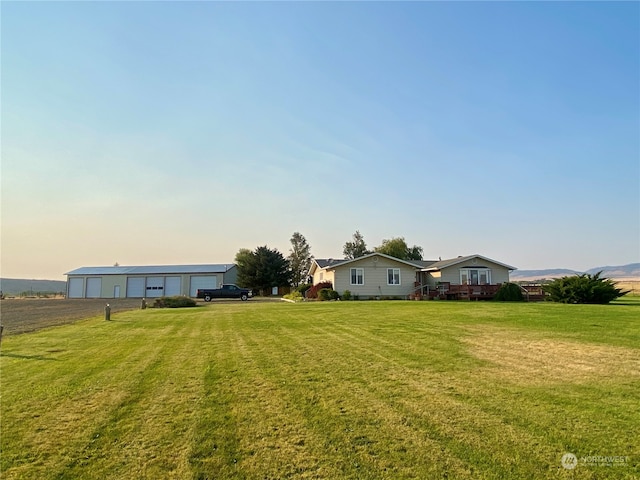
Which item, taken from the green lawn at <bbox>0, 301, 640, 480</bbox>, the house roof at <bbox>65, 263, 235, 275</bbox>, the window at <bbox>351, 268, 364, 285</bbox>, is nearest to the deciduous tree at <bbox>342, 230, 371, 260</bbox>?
the house roof at <bbox>65, 263, 235, 275</bbox>

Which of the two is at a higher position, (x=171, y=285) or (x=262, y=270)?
(x=262, y=270)

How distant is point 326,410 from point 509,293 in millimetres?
28803

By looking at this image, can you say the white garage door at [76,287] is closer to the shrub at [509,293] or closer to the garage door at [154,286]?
the garage door at [154,286]

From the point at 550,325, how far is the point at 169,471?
40.1 ft

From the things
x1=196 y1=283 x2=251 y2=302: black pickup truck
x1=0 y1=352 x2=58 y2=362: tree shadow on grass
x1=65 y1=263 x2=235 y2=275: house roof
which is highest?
x1=65 y1=263 x2=235 y2=275: house roof

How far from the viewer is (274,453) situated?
404 cm

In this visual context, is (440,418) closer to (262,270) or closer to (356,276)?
(356,276)

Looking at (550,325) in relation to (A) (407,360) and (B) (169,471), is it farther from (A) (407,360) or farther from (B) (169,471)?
(B) (169,471)

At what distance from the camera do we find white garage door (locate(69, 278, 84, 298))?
185ft

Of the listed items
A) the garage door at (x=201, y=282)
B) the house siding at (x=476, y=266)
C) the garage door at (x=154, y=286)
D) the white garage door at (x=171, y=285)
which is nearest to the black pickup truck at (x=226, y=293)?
the garage door at (x=201, y=282)

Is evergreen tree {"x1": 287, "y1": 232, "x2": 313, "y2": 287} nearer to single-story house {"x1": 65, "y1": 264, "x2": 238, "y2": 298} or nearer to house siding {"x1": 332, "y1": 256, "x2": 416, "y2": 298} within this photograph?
single-story house {"x1": 65, "y1": 264, "x2": 238, "y2": 298}

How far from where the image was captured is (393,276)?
34594 mm

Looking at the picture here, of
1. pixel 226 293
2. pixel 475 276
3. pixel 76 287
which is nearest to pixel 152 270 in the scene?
pixel 76 287

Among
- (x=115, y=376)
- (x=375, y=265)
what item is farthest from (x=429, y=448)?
(x=375, y=265)
